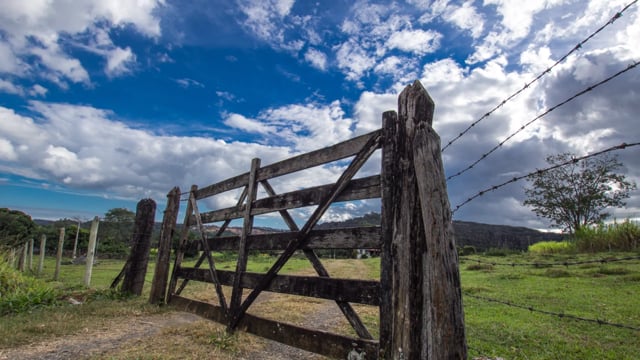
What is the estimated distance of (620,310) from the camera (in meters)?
6.62

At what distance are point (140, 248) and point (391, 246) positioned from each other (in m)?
9.08

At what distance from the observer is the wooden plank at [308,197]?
13.1 feet

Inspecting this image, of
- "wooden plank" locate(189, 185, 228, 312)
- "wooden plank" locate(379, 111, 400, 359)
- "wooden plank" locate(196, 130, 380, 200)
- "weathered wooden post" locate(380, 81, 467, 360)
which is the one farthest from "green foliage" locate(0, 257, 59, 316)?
"weathered wooden post" locate(380, 81, 467, 360)

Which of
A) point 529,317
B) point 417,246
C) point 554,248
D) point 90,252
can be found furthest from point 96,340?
point 554,248

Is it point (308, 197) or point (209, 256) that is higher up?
point (308, 197)


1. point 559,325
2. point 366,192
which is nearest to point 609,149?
point 366,192

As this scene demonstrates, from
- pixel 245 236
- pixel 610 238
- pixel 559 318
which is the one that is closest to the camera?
pixel 245 236

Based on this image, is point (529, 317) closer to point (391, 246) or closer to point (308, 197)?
point (391, 246)

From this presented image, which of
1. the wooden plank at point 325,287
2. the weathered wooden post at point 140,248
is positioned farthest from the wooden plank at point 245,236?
the weathered wooden post at point 140,248

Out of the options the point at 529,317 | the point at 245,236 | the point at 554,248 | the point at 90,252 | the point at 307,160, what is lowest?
the point at 529,317

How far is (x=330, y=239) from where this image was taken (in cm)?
425

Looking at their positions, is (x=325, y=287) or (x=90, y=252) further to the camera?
(x=90, y=252)

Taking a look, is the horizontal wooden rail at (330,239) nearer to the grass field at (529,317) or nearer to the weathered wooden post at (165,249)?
the grass field at (529,317)

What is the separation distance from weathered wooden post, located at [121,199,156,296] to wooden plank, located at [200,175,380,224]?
14.9 feet
